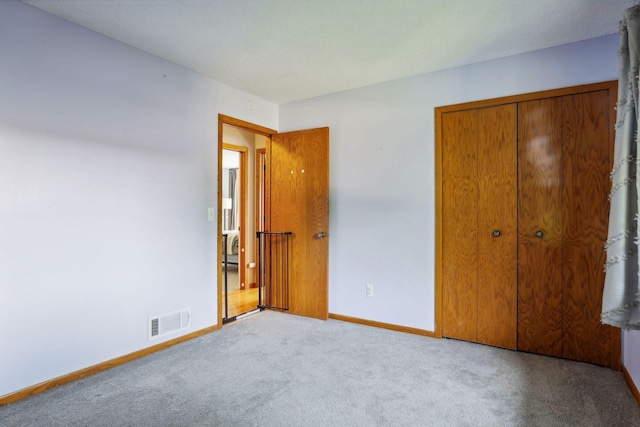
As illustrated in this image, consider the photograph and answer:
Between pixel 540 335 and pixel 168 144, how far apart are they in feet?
11.1

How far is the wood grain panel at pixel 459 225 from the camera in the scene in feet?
9.66

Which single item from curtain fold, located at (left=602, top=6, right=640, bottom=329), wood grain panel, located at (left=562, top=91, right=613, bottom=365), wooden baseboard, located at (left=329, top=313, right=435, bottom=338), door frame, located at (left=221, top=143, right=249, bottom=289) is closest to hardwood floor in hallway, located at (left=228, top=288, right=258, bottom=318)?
door frame, located at (left=221, top=143, right=249, bottom=289)

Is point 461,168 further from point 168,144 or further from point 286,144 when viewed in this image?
point 168,144

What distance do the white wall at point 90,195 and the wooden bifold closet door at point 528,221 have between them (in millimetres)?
2274

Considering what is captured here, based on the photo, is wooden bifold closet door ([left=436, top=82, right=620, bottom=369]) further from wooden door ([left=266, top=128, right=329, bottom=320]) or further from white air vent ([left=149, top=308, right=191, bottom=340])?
white air vent ([left=149, top=308, right=191, bottom=340])

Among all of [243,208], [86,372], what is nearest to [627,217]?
[86,372]

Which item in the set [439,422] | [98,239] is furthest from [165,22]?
[439,422]

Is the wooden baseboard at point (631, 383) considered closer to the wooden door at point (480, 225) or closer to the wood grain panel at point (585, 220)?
the wood grain panel at point (585, 220)

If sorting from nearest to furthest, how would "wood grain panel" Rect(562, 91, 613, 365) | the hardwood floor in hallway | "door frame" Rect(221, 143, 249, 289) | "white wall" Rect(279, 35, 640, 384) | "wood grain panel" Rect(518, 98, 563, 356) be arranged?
"wood grain panel" Rect(562, 91, 613, 365)
"wood grain panel" Rect(518, 98, 563, 356)
"white wall" Rect(279, 35, 640, 384)
the hardwood floor in hallway
"door frame" Rect(221, 143, 249, 289)

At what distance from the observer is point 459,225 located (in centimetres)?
300

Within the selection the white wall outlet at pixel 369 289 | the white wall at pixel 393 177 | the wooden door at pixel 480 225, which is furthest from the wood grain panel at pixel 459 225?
the white wall outlet at pixel 369 289

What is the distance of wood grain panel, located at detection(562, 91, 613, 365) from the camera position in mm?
2479

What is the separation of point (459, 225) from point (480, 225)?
0.55ft

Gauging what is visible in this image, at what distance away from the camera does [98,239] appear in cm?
242
